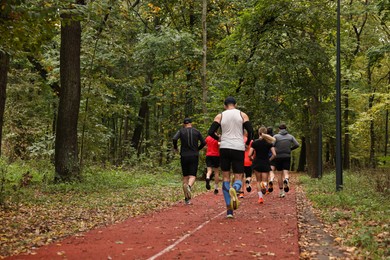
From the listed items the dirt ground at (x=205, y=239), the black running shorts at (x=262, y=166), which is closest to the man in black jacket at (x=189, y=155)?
the dirt ground at (x=205, y=239)

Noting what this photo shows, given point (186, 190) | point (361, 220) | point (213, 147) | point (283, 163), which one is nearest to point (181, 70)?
point (213, 147)

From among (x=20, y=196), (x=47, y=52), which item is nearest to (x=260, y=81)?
(x=47, y=52)

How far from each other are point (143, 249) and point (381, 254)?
3386 mm

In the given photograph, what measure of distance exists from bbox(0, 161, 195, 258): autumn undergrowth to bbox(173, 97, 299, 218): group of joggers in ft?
5.02

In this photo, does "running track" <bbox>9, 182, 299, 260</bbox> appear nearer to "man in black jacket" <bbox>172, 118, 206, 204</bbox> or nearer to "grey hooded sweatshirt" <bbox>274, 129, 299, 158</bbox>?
"man in black jacket" <bbox>172, 118, 206, 204</bbox>

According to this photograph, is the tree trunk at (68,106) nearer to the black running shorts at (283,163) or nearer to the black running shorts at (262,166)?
the black running shorts at (262,166)

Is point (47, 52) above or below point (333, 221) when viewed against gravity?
above

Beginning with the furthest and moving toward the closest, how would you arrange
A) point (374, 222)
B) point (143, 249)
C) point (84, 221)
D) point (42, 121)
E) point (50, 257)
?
1. point (42, 121)
2. point (84, 221)
3. point (374, 222)
4. point (143, 249)
5. point (50, 257)

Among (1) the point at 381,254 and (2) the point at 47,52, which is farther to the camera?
(2) the point at 47,52

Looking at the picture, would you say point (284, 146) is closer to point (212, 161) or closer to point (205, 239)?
point (212, 161)

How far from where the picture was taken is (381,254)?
20.8ft

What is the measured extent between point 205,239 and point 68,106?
33.9 ft

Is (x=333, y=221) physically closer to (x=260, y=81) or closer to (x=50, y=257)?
(x=50, y=257)

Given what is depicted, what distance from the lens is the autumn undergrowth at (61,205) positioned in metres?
8.11
